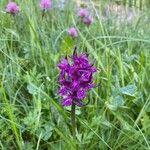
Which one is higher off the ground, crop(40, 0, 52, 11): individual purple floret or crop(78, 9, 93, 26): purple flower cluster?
crop(40, 0, 52, 11): individual purple floret

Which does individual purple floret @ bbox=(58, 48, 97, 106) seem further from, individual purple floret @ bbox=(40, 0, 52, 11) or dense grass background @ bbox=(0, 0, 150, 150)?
individual purple floret @ bbox=(40, 0, 52, 11)

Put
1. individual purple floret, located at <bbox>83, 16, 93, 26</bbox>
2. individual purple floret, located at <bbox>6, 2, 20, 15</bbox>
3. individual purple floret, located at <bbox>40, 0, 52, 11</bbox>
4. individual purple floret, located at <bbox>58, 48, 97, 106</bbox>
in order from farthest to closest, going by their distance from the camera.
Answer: individual purple floret, located at <bbox>83, 16, 93, 26</bbox> → individual purple floret, located at <bbox>40, 0, 52, 11</bbox> → individual purple floret, located at <bbox>6, 2, 20, 15</bbox> → individual purple floret, located at <bbox>58, 48, 97, 106</bbox>

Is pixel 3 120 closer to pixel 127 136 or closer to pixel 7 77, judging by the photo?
pixel 7 77

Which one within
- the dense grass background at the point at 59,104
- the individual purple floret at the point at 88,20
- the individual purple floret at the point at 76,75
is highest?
the individual purple floret at the point at 76,75

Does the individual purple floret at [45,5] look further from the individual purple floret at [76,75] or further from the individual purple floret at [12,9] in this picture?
the individual purple floret at [76,75]

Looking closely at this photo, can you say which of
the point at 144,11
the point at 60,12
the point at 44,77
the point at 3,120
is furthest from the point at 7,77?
the point at 144,11

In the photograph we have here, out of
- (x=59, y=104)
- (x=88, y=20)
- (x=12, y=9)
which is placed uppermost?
(x=12, y=9)

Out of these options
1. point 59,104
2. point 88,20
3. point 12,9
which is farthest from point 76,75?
point 88,20

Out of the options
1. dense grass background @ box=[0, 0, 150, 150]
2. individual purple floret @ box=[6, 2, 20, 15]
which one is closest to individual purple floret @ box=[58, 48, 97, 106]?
dense grass background @ box=[0, 0, 150, 150]

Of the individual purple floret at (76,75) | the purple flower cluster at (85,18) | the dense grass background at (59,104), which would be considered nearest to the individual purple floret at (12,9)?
the dense grass background at (59,104)

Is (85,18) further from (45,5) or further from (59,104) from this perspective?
(59,104)

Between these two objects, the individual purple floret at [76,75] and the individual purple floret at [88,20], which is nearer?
the individual purple floret at [76,75]

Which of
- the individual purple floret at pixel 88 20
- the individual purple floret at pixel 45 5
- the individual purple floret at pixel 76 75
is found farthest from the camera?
the individual purple floret at pixel 88 20

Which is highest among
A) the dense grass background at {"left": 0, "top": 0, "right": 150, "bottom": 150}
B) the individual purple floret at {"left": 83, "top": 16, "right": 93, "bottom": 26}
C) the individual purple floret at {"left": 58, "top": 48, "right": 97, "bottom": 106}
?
the individual purple floret at {"left": 58, "top": 48, "right": 97, "bottom": 106}
